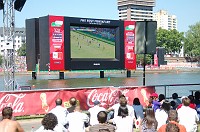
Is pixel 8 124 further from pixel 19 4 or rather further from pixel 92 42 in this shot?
pixel 92 42

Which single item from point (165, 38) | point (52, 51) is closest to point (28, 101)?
point (52, 51)

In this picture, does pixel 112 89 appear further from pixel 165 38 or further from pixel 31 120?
pixel 165 38

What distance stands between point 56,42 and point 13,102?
42160 millimetres

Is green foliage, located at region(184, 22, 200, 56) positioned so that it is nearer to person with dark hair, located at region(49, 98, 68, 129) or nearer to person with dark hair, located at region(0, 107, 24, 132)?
→ person with dark hair, located at region(49, 98, 68, 129)

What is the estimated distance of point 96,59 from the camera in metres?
56.2

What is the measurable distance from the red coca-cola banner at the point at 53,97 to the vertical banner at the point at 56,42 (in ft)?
132

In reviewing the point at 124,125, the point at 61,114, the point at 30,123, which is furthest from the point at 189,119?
the point at 30,123

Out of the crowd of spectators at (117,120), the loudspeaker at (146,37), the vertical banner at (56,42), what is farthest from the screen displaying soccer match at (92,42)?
the crowd of spectators at (117,120)

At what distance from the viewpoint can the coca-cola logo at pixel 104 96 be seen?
13.6m

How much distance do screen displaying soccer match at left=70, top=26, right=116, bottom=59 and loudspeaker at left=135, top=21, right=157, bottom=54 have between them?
4083 centimetres

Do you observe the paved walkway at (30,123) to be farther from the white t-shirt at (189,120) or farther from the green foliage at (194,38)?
the green foliage at (194,38)

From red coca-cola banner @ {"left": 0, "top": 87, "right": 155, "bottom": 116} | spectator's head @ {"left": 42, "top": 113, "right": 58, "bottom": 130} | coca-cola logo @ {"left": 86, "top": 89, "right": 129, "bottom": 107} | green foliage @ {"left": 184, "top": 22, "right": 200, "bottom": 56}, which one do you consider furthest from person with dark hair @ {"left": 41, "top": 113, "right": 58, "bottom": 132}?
green foliage @ {"left": 184, "top": 22, "right": 200, "bottom": 56}

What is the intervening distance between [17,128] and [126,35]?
54.8 meters

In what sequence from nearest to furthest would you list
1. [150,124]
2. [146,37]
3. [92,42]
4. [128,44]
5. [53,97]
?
[150,124]
[53,97]
[146,37]
[92,42]
[128,44]
